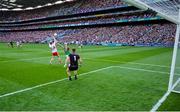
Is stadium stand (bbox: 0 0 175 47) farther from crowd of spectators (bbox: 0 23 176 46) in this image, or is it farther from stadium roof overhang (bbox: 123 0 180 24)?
stadium roof overhang (bbox: 123 0 180 24)

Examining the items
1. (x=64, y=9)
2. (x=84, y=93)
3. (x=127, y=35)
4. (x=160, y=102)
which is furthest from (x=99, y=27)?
(x=160, y=102)

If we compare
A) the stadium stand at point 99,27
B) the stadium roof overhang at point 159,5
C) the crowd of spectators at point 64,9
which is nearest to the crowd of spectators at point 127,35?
the stadium stand at point 99,27

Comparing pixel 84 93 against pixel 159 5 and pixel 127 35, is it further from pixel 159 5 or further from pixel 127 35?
pixel 127 35

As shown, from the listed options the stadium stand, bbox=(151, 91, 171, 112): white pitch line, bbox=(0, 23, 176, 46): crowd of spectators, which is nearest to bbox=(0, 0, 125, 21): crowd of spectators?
the stadium stand

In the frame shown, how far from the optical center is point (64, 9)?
263 feet

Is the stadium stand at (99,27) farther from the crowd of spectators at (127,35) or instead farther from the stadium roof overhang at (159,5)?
the stadium roof overhang at (159,5)

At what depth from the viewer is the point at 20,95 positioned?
25.2ft

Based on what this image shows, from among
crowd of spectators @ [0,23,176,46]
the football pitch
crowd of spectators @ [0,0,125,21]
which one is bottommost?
the football pitch

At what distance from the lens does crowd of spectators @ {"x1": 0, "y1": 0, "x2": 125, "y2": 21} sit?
211ft

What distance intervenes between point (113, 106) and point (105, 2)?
61861 millimetres

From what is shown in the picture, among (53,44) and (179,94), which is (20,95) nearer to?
(179,94)

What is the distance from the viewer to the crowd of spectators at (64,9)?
64250 mm

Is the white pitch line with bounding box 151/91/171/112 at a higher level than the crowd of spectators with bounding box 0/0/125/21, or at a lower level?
lower

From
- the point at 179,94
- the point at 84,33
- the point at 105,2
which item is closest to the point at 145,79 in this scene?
the point at 179,94
